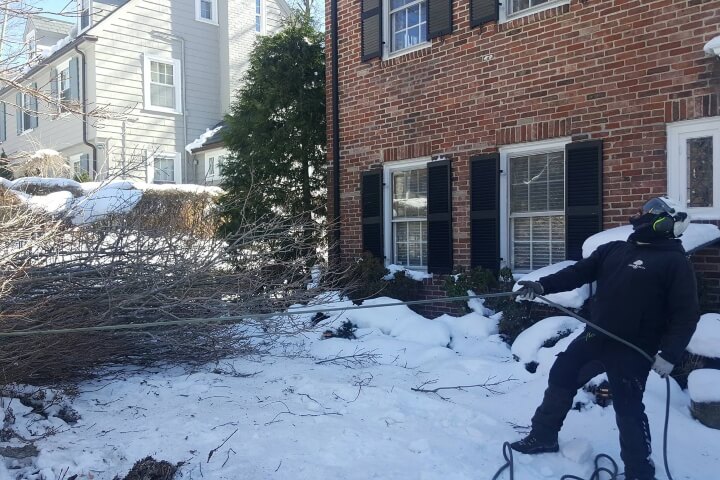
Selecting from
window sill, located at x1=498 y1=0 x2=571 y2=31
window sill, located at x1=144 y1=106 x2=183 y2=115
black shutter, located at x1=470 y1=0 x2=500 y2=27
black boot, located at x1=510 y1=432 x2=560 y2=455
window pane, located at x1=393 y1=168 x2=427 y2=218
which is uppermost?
window sill, located at x1=144 y1=106 x2=183 y2=115

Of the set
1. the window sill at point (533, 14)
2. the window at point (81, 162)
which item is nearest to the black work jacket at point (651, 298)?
the window sill at point (533, 14)

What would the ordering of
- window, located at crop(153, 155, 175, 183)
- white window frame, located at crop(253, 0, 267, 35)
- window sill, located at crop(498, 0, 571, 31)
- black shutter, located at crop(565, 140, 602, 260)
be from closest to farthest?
black shutter, located at crop(565, 140, 602, 260)
window sill, located at crop(498, 0, 571, 31)
window, located at crop(153, 155, 175, 183)
white window frame, located at crop(253, 0, 267, 35)

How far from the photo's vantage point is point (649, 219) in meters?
3.80

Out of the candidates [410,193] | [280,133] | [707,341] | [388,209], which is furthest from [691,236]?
[280,133]

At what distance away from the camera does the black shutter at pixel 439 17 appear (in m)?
8.24

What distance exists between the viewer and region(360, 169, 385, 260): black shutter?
9.17 metres

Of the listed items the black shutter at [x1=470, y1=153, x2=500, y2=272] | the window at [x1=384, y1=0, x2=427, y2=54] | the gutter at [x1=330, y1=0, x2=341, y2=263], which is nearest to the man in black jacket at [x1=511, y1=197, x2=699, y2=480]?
the black shutter at [x1=470, y1=153, x2=500, y2=272]

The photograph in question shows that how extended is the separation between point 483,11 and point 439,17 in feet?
2.46

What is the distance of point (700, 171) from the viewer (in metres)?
6.09

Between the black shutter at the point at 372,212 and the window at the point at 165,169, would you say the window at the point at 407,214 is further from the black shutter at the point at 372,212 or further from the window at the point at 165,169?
the window at the point at 165,169

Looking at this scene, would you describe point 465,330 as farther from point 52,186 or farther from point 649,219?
point 52,186

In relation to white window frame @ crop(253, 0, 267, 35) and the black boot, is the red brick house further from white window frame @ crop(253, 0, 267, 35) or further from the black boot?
white window frame @ crop(253, 0, 267, 35)

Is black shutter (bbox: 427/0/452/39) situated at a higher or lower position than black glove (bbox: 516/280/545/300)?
higher

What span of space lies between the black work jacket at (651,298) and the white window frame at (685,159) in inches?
101
